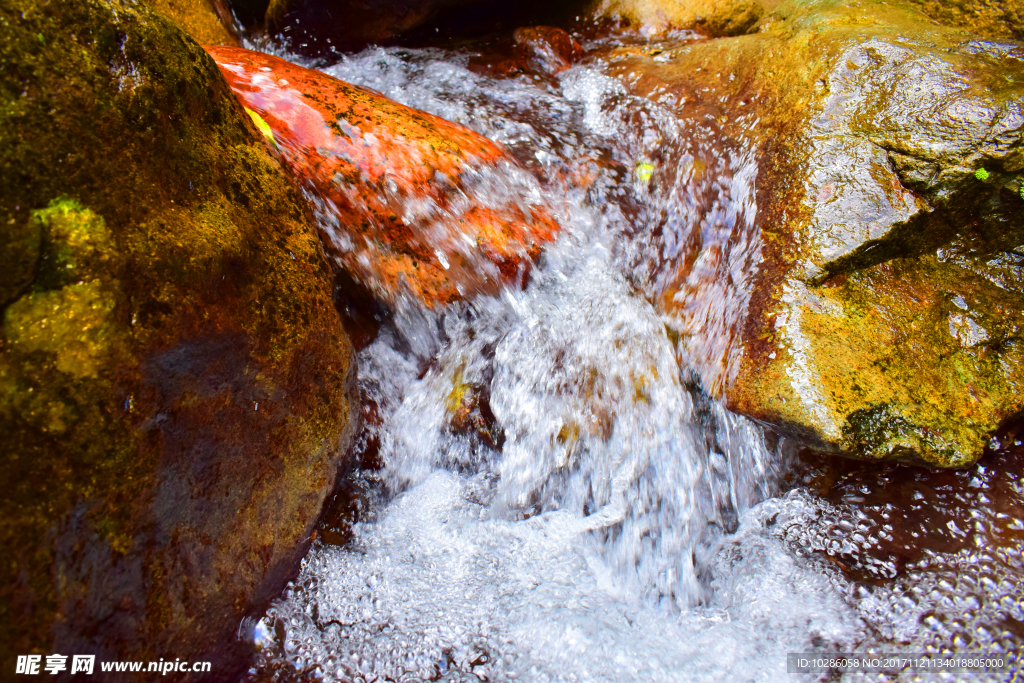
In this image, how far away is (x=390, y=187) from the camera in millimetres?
2873

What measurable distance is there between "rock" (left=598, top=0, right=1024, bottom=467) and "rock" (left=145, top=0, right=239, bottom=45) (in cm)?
408

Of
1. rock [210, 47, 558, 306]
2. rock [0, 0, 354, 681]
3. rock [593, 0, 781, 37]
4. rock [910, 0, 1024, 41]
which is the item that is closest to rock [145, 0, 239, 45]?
rock [210, 47, 558, 306]

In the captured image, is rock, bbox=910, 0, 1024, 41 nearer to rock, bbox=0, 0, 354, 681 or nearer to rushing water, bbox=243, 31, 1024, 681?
rushing water, bbox=243, 31, 1024, 681

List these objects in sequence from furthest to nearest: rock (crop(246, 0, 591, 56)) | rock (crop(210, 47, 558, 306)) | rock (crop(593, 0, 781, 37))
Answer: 1. rock (crop(593, 0, 781, 37))
2. rock (crop(246, 0, 591, 56))
3. rock (crop(210, 47, 558, 306))

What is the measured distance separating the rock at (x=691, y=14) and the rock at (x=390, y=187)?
8.36 ft

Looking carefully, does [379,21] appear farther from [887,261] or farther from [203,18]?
[887,261]

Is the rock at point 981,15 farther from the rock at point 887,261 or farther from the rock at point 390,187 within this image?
the rock at point 390,187

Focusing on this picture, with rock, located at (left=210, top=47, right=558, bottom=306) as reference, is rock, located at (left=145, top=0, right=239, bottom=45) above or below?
above

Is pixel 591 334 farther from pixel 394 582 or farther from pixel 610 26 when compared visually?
pixel 610 26

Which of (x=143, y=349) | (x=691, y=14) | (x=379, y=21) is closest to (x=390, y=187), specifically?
(x=143, y=349)

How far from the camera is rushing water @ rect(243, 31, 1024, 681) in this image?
2.16m

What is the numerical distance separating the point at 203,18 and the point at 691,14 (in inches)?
160

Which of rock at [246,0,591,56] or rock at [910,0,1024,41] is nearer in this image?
rock at [910,0,1024,41]

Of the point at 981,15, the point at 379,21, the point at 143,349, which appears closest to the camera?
the point at 143,349
